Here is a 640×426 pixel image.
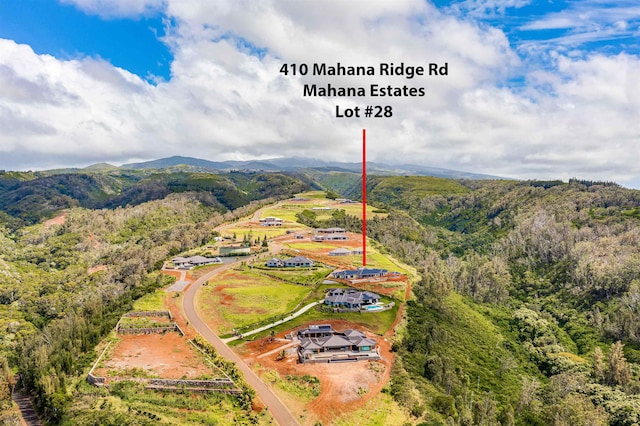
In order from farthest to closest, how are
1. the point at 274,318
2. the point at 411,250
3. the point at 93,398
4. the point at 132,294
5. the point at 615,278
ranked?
the point at 411,250
the point at 615,278
the point at 132,294
the point at 274,318
the point at 93,398

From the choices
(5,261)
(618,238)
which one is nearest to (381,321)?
(618,238)

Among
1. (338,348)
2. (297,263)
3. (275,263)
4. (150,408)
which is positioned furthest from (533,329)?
(150,408)

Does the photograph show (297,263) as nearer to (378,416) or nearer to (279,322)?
(279,322)

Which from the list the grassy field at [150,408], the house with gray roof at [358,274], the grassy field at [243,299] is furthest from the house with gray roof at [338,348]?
the house with gray roof at [358,274]

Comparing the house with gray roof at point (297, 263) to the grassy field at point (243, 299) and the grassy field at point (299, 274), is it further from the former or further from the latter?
the grassy field at point (243, 299)

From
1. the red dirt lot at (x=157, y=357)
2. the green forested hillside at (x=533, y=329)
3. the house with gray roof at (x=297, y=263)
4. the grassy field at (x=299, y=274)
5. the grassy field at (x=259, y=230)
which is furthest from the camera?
the grassy field at (x=259, y=230)

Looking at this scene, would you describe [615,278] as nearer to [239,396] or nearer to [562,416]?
[562,416]
